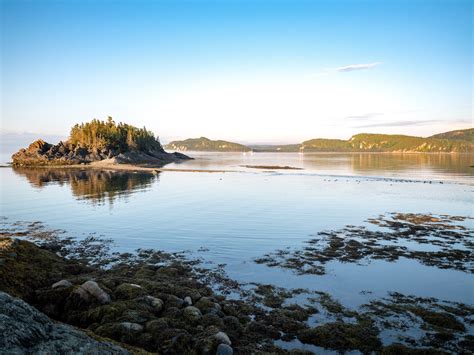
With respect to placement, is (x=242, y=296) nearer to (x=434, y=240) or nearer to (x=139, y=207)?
(x=434, y=240)

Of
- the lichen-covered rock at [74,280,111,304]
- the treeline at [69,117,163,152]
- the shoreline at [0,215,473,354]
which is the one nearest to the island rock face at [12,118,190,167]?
the treeline at [69,117,163,152]

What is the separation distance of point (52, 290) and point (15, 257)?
3.96m

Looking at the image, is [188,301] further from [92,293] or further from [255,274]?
[255,274]

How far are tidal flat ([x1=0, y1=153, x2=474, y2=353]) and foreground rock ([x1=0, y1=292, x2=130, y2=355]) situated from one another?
2218mm

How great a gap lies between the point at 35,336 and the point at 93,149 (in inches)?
6310

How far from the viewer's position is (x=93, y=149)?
506 ft

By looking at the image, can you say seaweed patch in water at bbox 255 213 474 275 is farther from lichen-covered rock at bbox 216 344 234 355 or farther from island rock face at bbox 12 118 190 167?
island rock face at bbox 12 118 190 167

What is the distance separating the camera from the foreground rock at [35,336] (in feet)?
22.8

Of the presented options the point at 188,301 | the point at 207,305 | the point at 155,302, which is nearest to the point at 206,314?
the point at 207,305

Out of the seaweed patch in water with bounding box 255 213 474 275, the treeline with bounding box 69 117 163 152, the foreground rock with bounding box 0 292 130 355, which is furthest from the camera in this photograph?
the treeline with bounding box 69 117 163 152

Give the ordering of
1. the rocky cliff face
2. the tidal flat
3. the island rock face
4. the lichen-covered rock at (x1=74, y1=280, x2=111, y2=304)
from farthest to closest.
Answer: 1. the island rock face
2. the rocky cliff face
3. the lichen-covered rock at (x1=74, y1=280, x2=111, y2=304)
4. the tidal flat

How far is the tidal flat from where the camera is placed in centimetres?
1272

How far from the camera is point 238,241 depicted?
27.1 m

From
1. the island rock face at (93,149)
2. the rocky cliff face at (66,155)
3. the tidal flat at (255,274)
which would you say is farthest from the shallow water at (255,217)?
the island rock face at (93,149)
